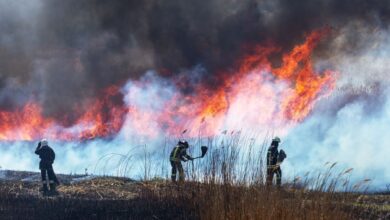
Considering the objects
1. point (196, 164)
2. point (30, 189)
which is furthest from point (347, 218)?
point (30, 189)

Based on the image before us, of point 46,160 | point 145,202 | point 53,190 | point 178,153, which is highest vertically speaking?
point 178,153

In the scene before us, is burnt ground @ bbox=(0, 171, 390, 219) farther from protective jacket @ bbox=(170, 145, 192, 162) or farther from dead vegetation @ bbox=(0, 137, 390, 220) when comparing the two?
protective jacket @ bbox=(170, 145, 192, 162)

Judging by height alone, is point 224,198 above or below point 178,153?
below

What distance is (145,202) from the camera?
14.2 metres

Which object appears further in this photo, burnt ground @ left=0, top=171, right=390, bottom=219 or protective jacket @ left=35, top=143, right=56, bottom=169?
protective jacket @ left=35, top=143, right=56, bottom=169

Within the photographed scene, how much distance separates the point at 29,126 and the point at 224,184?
112 ft

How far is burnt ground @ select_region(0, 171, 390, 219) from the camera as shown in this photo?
9773mm

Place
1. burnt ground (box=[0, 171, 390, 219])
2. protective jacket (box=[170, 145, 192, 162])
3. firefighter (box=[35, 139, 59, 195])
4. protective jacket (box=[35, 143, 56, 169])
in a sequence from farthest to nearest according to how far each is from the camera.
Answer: protective jacket (box=[35, 143, 56, 169]) → firefighter (box=[35, 139, 59, 195]) → protective jacket (box=[170, 145, 192, 162]) → burnt ground (box=[0, 171, 390, 219])

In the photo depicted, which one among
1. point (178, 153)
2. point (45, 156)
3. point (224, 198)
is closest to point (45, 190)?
point (45, 156)

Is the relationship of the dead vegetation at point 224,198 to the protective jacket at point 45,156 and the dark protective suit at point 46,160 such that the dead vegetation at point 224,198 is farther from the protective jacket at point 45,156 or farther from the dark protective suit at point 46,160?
the protective jacket at point 45,156

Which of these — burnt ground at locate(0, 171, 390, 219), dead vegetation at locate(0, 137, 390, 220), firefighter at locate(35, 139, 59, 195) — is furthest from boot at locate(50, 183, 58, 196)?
dead vegetation at locate(0, 137, 390, 220)

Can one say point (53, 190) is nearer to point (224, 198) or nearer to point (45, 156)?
point (45, 156)

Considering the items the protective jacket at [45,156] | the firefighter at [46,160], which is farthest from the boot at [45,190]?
the protective jacket at [45,156]

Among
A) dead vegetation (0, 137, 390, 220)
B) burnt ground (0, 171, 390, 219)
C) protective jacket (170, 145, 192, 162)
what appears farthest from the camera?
protective jacket (170, 145, 192, 162)
